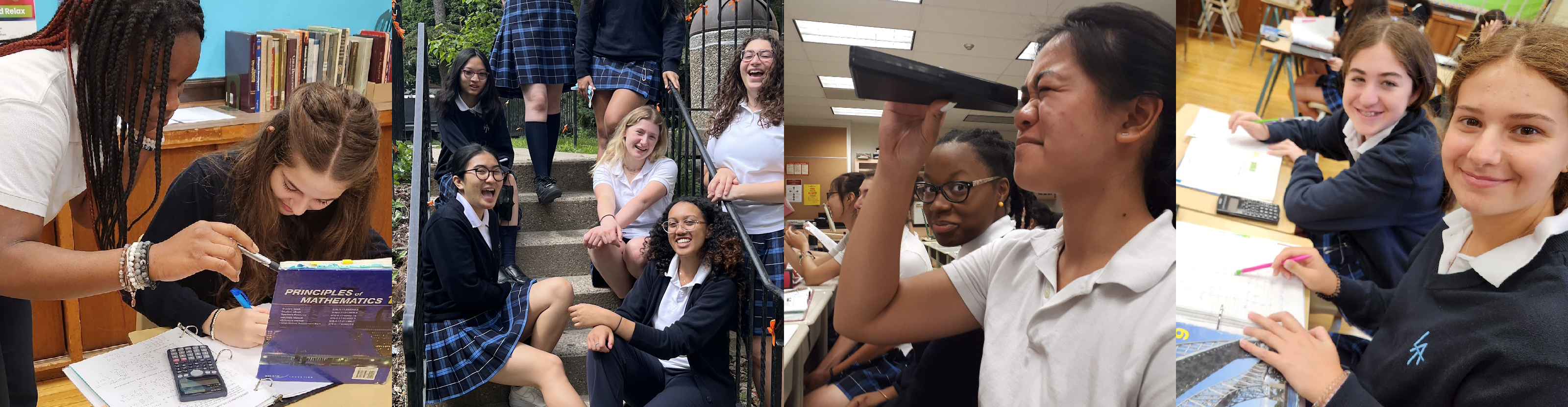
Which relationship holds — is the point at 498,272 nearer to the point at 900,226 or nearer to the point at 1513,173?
the point at 900,226

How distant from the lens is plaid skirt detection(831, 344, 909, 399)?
1.27 m

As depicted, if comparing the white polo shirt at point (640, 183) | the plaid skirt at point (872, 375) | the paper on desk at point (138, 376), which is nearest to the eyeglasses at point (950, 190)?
the plaid skirt at point (872, 375)

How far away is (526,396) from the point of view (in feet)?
5.85

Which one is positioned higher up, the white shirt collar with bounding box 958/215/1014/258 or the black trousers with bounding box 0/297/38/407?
the white shirt collar with bounding box 958/215/1014/258

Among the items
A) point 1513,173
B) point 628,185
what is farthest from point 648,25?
point 1513,173

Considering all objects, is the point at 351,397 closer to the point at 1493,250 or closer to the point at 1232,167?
the point at 1232,167

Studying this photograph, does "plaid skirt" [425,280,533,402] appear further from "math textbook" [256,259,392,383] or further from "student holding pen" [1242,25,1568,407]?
"student holding pen" [1242,25,1568,407]

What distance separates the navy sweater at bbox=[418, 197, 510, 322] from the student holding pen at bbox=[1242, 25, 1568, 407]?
1734 mm

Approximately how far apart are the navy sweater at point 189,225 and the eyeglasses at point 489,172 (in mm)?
439

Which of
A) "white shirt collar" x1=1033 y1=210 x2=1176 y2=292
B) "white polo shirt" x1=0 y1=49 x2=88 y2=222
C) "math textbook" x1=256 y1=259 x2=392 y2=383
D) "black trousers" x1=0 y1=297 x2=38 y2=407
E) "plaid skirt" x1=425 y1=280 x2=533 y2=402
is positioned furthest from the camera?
"plaid skirt" x1=425 y1=280 x2=533 y2=402

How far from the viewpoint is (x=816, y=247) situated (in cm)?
130

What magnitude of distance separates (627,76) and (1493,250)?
1.79 meters

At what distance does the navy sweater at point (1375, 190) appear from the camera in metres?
1.37

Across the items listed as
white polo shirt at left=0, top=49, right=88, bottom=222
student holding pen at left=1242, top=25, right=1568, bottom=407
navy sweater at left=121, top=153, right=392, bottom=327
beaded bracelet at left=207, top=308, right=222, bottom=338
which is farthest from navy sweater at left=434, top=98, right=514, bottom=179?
student holding pen at left=1242, top=25, right=1568, bottom=407
